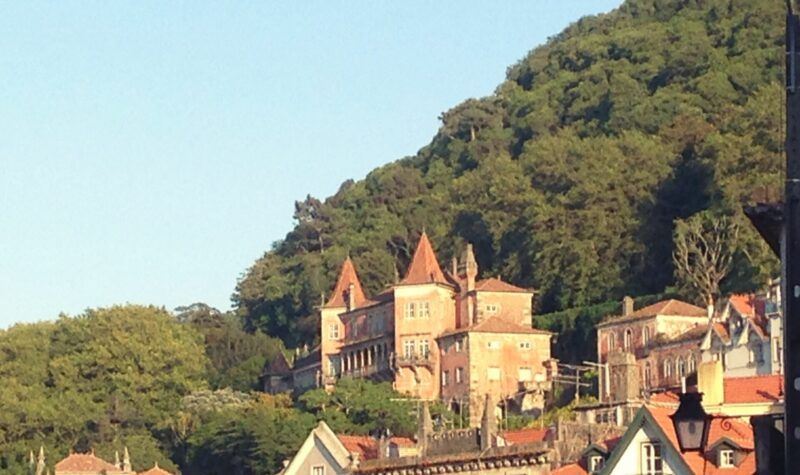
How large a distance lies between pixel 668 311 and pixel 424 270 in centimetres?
2468

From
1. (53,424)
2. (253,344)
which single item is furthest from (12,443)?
(253,344)

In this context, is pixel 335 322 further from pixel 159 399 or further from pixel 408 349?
pixel 159 399

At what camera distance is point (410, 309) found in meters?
143

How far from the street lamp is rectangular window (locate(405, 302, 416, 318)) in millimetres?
129298

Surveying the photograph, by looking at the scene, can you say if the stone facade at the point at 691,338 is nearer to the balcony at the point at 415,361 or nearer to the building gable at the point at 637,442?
the balcony at the point at 415,361

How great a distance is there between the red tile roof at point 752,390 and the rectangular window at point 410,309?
89.1 meters

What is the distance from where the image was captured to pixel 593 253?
467 ft

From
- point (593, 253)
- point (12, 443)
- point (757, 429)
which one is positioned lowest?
point (757, 429)

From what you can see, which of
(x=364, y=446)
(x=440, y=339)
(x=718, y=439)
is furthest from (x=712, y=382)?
(x=440, y=339)

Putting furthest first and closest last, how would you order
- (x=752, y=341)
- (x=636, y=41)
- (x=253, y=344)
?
(x=636, y=41), (x=253, y=344), (x=752, y=341)

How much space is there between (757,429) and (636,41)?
17554cm

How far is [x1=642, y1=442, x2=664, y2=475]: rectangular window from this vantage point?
48000 mm

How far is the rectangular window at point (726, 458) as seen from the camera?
149 feet

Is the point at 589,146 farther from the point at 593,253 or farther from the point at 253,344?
the point at 253,344
